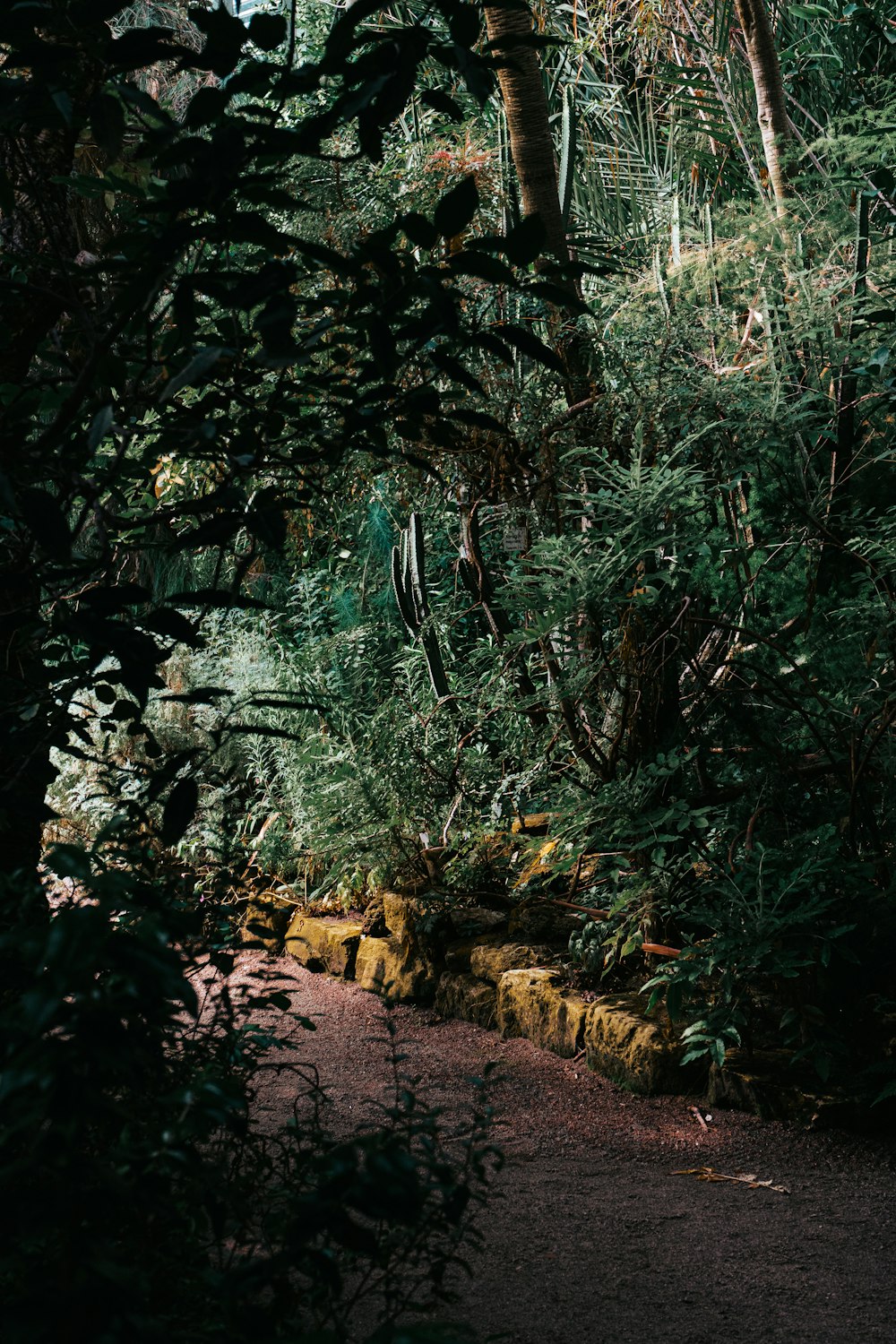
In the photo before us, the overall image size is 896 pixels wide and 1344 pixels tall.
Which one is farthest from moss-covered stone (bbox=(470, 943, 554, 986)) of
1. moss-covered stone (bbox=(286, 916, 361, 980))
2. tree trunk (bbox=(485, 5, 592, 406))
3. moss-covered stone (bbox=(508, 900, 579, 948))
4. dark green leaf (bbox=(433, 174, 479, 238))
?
dark green leaf (bbox=(433, 174, 479, 238))

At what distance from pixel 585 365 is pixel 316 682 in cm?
260

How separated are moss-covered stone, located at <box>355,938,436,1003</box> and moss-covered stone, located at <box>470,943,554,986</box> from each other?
0.93ft

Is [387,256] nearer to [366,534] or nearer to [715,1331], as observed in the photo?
[715,1331]

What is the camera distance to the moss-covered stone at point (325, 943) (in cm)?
542

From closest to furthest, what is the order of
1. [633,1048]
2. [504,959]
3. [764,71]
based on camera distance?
[633,1048] → [504,959] → [764,71]

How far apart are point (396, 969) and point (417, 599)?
74.6 inches

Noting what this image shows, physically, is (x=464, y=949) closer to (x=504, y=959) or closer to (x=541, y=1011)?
(x=504, y=959)

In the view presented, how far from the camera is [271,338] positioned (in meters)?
1.17

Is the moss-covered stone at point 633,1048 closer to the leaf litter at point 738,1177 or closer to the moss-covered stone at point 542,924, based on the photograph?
the leaf litter at point 738,1177

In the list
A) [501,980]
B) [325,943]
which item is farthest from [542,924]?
[325,943]

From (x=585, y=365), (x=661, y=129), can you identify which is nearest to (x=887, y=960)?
(x=585, y=365)

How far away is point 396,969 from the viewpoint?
5.07 metres

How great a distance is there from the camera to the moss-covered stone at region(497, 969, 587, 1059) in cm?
411

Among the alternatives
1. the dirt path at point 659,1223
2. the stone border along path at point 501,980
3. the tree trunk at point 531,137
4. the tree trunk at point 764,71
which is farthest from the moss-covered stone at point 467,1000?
the tree trunk at point 764,71
